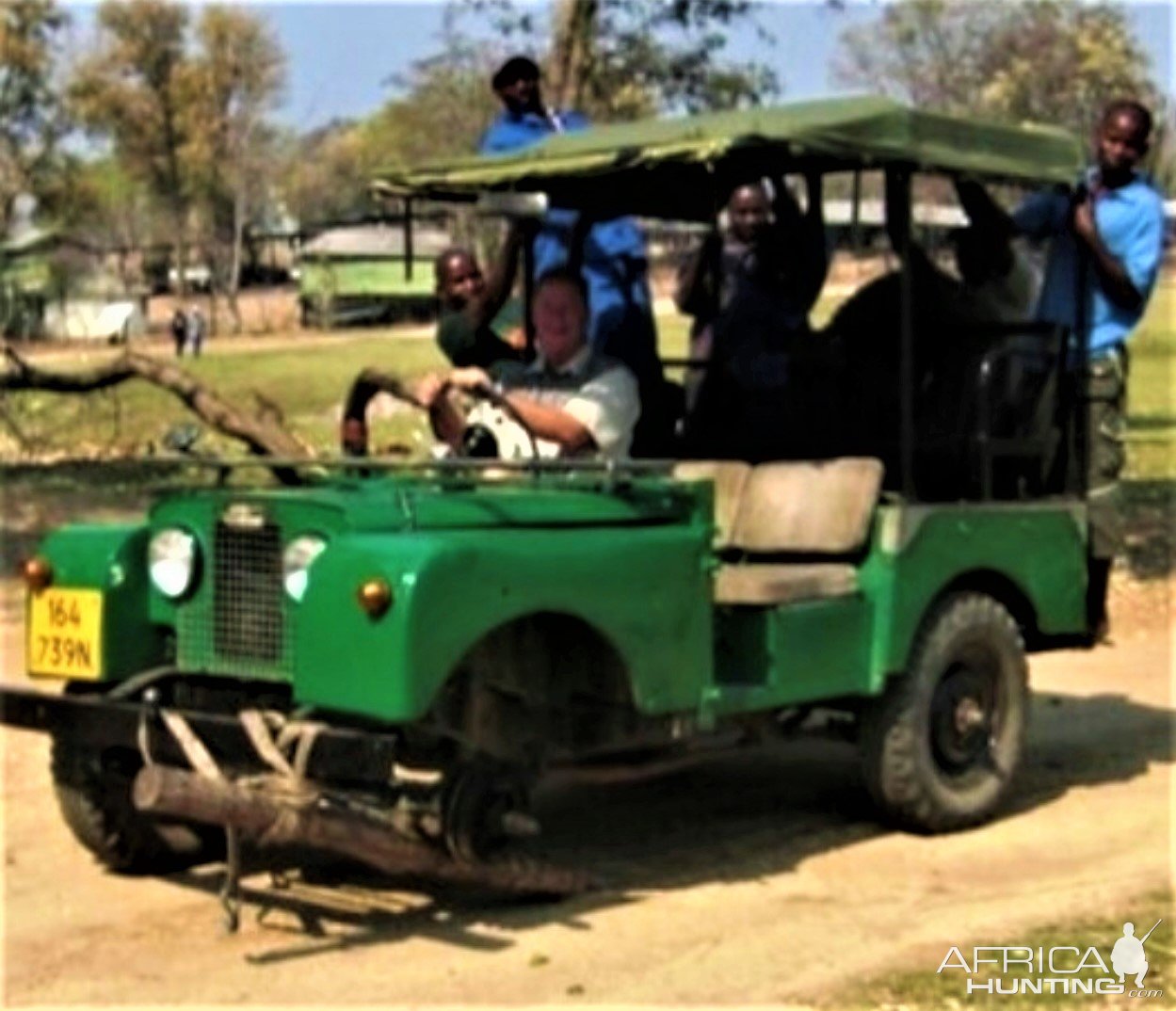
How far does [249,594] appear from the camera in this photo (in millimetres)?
6910

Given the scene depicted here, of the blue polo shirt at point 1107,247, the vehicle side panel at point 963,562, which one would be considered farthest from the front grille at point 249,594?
the blue polo shirt at point 1107,247

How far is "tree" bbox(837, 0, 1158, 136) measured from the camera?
54.1 metres

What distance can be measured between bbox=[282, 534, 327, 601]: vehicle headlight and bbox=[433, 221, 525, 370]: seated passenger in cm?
228

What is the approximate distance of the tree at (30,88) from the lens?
152ft

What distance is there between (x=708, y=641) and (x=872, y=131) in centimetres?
170

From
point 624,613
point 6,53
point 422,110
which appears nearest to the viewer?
point 624,613

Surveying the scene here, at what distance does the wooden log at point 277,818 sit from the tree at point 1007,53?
46.5 meters

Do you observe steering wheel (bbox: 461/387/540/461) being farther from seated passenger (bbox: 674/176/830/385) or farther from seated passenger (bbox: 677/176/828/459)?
seated passenger (bbox: 674/176/830/385)

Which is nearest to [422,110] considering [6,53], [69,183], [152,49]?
[69,183]

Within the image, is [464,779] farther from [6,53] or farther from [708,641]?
[6,53]

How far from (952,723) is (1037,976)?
192cm

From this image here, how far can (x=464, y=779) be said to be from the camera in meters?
6.69

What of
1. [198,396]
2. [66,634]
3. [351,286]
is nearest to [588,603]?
[66,634]

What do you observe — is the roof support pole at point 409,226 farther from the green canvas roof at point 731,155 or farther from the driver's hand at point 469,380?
the driver's hand at point 469,380
